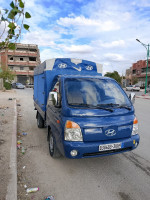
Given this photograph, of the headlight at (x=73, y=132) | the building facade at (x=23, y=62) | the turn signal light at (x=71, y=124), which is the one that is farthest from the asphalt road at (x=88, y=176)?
the building facade at (x=23, y=62)

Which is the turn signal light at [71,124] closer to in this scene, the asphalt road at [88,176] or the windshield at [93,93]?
the windshield at [93,93]

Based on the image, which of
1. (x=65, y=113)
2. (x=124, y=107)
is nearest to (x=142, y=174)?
(x=124, y=107)

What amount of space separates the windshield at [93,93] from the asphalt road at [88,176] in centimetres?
137

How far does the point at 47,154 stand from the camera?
4047 mm

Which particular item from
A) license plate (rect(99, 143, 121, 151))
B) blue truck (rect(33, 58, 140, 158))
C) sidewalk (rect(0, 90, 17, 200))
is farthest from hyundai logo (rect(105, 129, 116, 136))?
sidewalk (rect(0, 90, 17, 200))

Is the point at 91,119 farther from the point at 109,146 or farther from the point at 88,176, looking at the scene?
the point at 88,176

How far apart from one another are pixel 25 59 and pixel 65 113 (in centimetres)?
5468

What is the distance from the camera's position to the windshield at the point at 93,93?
3.25 meters

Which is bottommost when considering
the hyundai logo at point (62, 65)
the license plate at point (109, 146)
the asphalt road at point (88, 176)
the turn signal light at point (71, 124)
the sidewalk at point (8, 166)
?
the asphalt road at point (88, 176)

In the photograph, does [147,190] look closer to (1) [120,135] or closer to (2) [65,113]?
(1) [120,135]

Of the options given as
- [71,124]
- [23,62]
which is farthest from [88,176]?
[23,62]

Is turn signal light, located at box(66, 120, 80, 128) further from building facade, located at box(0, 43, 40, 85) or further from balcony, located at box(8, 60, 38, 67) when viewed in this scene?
balcony, located at box(8, 60, 38, 67)

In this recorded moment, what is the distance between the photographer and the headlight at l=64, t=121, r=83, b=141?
2.80m

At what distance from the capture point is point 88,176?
313 centimetres
